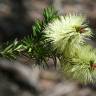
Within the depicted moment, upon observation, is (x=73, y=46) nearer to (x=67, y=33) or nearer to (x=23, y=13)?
(x=67, y=33)

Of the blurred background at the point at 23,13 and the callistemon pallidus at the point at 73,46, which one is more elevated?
the blurred background at the point at 23,13

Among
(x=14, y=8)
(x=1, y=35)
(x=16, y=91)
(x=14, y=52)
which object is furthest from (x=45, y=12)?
(x=14, y=8)

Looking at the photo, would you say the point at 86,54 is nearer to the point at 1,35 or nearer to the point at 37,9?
the point at 1,35

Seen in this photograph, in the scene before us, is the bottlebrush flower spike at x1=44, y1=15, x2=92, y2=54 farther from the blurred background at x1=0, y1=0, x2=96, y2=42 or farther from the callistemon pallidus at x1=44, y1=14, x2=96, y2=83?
the blurred background at x1=0, y1=0, x2=96, y2=42

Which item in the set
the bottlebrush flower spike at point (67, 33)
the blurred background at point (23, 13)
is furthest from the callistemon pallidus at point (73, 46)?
the blurred background at point (23, 13)

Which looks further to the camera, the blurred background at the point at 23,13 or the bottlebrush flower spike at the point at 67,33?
the blurred background at the point at 23,13

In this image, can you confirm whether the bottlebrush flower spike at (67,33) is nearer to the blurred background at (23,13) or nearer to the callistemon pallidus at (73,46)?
the callistemon pallidus at (73,46)

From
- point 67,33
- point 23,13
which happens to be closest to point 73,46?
point 67,33

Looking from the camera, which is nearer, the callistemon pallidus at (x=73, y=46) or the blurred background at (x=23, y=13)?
the callistemon pallidus at (x=73, y=46)
